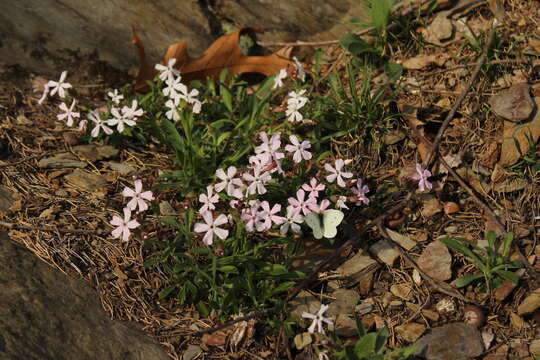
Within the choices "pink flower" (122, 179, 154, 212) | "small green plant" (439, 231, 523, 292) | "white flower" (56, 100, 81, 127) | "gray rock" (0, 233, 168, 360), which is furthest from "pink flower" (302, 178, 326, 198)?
"white flower" (56, 100, 81, 127)

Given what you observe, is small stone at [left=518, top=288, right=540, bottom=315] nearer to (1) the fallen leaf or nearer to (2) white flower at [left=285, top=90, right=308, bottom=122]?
(2) white flower at [left=285, top=90, right=308, bottom=122]

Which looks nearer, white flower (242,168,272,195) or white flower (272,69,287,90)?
white flower (242,168,272,195)

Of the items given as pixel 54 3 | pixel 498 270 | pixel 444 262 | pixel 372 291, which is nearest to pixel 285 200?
pixel 372 291

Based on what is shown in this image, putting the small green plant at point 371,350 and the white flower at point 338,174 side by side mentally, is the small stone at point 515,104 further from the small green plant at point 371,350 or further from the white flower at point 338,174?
the small green plant at point 371,350

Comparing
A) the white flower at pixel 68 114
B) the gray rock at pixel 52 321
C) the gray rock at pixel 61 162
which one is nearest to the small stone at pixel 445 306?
the gray rock at pixel 52 321

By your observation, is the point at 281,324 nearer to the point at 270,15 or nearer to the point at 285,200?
the point at 285,200

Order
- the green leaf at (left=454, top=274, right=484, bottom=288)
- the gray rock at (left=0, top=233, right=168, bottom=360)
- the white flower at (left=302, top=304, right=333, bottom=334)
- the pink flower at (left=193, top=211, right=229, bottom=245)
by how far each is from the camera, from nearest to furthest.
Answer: the gray rock at (left=0, top=233, right=168, bottom=360) < the white flower at (left=302, top=304, right=333, bottom=334) < the pink flower at (left=193, top=211, right=229, bottom=245) < the green leaf at (left=454, top=274, right=484, bottom=288)

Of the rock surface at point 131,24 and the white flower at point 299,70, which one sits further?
the rock surface at point 131,24
